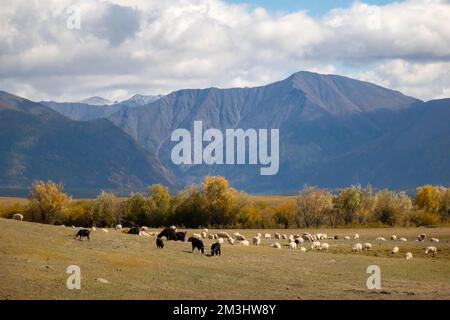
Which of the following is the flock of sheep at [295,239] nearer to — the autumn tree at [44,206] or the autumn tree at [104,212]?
the autumn tree at [44,206]

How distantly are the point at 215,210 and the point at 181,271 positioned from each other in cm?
5208

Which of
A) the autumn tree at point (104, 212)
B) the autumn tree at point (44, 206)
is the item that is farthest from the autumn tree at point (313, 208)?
the autumn tree at point (44, 206)

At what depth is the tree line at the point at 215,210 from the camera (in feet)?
268

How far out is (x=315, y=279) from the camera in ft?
106

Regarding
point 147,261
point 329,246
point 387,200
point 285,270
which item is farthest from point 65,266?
point 387,200

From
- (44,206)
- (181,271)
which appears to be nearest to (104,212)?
(44,206)

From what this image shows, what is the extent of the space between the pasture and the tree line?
3736 cm

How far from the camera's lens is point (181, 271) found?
1260 inches

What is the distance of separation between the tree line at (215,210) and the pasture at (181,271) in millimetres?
37364
